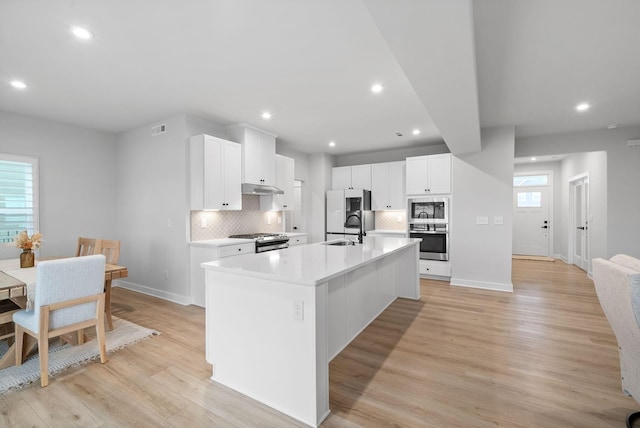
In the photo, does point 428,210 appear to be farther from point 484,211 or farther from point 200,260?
point 200,260

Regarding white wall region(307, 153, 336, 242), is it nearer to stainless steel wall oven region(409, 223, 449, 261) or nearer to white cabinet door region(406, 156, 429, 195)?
white cabinet door region(406, 156, 429, 195)

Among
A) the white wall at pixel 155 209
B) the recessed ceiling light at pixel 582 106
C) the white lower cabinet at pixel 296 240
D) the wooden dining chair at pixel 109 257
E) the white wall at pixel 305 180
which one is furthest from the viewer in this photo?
the white wall at pixel 305 180

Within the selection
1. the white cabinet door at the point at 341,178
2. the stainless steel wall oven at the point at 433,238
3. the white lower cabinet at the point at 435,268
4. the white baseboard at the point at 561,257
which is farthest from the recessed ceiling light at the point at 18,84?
the white baseboard at the point at 561,257

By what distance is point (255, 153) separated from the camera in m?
4.80

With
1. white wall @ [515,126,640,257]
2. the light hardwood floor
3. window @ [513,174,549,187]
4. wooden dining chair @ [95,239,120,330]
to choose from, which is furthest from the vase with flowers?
window @ [513,174,549,187]

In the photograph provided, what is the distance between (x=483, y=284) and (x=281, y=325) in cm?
430

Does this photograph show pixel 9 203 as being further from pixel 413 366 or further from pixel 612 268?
pixel 612 268

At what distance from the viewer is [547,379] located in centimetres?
224

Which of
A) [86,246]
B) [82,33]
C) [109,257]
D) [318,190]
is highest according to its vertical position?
[82,33]

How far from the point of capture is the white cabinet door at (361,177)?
645 centimetres

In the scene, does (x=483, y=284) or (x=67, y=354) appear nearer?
(x=67, y=354)

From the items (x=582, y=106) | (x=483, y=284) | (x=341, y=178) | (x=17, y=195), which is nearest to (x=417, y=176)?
(x=341, y=178)

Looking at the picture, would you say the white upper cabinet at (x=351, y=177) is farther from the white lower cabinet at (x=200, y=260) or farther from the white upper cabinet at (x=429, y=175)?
the white lower cabinet at (x=200, y=260)

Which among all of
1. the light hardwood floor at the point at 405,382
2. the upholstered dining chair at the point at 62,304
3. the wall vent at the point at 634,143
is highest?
the wall vent at the point at 634,143
